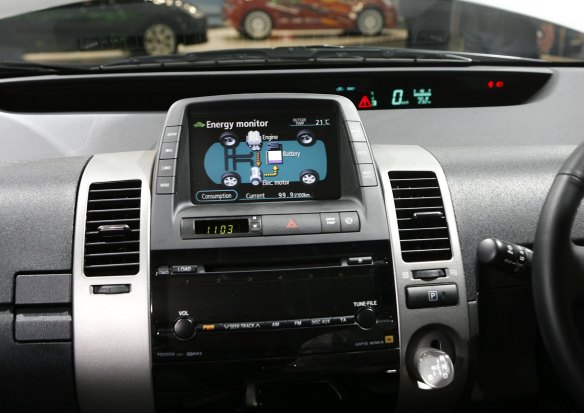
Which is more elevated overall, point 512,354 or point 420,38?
point 420,38

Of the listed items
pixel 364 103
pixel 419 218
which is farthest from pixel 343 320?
pixel 364 103

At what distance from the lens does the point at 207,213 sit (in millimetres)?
2213

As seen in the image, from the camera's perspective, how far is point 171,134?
7.52 feet

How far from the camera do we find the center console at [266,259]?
2.18 meters

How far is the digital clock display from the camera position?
2193mm

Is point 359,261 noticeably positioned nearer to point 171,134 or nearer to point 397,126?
point 171,134

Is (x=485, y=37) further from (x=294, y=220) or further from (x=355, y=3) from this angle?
(x=294, y=220)

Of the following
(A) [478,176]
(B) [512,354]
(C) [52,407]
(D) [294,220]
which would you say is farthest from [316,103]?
(C) [52,407]

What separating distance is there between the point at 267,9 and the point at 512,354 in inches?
71.3

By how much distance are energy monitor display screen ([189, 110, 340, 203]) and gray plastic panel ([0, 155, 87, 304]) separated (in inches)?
14.6

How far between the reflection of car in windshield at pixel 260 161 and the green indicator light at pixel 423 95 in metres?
0.74

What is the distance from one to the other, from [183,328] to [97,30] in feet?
4.62

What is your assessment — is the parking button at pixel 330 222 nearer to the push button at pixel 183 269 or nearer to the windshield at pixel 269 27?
the push button at pixel 183 269

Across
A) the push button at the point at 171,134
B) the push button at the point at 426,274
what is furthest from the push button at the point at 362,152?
the push button at the point at 171,134
